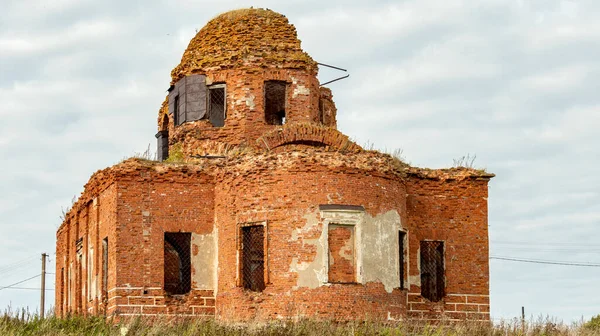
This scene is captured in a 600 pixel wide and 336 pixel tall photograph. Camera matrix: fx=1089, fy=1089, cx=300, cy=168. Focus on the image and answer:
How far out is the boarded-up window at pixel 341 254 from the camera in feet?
75.8

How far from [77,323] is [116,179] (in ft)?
12.7

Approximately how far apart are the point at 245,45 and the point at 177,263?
6.29 meters

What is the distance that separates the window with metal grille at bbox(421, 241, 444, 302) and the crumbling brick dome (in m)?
5.68

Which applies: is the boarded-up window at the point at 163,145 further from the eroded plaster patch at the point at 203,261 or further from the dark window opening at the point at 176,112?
the eroded plaster patch at the point at 203,261

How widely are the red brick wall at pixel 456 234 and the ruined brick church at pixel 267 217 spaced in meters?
0.03

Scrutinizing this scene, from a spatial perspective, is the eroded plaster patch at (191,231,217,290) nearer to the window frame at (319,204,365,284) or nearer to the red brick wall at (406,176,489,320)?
the window frame at (319,204,365,284)

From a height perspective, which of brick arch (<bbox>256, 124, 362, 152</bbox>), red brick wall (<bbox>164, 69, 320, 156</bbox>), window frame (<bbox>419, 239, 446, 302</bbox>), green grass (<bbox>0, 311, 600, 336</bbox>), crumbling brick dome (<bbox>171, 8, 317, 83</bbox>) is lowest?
green grass (<bbox>0, 311, 600, 336</bbox>)

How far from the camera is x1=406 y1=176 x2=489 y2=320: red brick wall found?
25.8 m

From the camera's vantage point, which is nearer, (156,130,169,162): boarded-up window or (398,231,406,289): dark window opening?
(398,231,406,289): dark window opening

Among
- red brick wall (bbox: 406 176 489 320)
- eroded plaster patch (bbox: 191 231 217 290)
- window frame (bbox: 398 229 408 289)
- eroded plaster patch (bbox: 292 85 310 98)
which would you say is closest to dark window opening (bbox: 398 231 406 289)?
window frame (bbox: 398 229 408 289)

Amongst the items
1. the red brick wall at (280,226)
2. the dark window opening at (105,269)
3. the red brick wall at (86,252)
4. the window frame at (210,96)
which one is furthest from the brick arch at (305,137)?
the dark window opening at (105,269)

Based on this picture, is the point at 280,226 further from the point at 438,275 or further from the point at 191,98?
the point at 191,98

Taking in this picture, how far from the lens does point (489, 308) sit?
26.1 meters

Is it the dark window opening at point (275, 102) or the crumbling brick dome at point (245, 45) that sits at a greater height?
the crumbling brick dome at point (245, 45)
